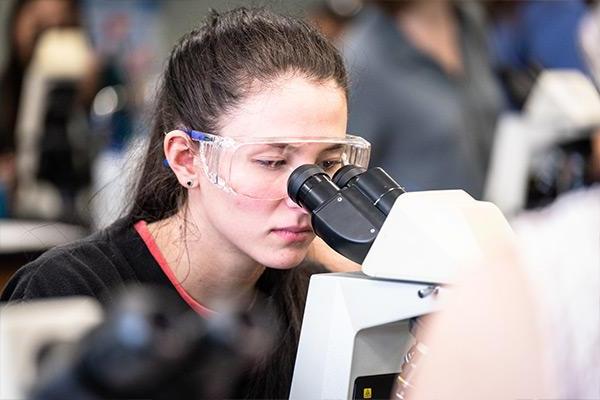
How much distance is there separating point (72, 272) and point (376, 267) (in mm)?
504

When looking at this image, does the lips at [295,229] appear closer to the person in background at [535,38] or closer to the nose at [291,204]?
the nose at [291,204]

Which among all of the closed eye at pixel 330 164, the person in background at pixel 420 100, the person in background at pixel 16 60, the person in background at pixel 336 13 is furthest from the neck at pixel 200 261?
the person in background at pixel 336 13

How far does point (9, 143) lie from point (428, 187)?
2093 mm

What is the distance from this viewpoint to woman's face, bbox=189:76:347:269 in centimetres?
167

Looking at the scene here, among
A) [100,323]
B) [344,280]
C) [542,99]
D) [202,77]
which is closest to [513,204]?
[542,99]

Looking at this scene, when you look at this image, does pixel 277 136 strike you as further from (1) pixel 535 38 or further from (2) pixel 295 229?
(1) pixel 535 38

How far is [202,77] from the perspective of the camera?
71.4 inches

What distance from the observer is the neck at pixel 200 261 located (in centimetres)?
183

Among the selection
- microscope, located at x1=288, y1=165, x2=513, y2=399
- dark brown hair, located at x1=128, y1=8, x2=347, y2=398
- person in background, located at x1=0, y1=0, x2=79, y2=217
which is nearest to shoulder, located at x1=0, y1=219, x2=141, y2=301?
dark brown hair, located at x1=128, y1=8, x2=347, y2=398

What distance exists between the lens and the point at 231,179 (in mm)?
1686

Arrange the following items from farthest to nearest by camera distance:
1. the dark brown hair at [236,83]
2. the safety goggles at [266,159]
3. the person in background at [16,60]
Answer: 1. the person in background at [16,60]
2. the dark brown hair at [236,83]
3. the safety goggles at [266,159]

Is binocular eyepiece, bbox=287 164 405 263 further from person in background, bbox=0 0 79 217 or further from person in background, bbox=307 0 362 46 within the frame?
person in background, bbox=307 0 362 46

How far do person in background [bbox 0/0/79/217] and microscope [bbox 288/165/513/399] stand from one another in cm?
316

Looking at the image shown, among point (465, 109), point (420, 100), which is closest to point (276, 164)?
point (420, 100)
